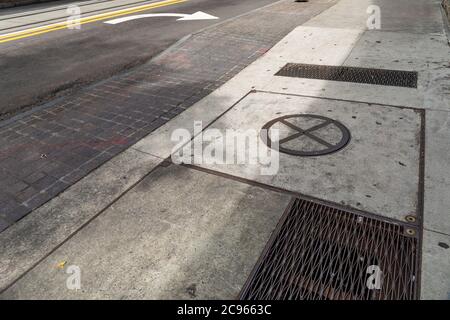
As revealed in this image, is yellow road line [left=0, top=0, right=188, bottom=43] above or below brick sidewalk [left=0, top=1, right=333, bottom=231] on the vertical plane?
above

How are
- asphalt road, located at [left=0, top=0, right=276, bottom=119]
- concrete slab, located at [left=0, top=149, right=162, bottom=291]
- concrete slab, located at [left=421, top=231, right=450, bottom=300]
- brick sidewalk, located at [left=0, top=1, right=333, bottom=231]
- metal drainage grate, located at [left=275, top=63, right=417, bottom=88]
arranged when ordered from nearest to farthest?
concrete slab, located at [left=421, top=231, right=450, bottom=300]
concrete slab, located at [left=0, top=149, right=162, bottom=291]
brick sidewalk, located at [left=0, top=1, right=333, bottom=231]
metal drainage grate, located at [left=275, top=63, right=417, bottom=88]
asphalt road, located at [left=0, top=0, right=276, bottom=119]

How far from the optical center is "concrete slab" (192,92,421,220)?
3.49 m

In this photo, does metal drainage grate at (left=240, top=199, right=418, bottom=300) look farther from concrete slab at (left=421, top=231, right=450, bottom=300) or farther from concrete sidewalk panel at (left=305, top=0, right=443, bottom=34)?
concrete sidewalk panel at (left=305, top=0, right=443, bottom=34)

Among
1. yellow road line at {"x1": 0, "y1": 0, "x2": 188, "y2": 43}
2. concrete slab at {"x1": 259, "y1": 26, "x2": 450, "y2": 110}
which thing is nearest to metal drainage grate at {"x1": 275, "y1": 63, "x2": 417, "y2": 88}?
concrete slab at {"x1": 259, "y1": 26, "x2": 450, "y2": 110}

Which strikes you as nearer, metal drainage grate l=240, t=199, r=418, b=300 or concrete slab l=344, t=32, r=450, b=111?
metal drainage grate l=240, t=199, r=418, b=300

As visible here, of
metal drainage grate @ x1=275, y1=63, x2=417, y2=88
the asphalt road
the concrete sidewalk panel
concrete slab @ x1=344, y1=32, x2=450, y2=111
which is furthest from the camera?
the concrete sidewalk panel

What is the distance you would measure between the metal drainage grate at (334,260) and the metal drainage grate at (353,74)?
12.5ft

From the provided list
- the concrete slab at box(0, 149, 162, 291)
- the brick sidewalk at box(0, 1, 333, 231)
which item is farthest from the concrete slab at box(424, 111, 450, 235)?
the brick sidewalk at box(0, 1, 333, 231)

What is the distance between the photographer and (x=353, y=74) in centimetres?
662

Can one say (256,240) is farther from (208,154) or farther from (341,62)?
(341,62)

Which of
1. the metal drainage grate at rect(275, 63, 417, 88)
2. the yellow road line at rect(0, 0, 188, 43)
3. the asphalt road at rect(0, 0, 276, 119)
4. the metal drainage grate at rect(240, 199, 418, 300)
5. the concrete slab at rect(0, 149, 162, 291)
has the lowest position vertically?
the metal drainage grate at rect(240, 199, 418, 300)

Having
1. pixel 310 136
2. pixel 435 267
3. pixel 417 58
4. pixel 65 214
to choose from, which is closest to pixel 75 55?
pixel 65 214

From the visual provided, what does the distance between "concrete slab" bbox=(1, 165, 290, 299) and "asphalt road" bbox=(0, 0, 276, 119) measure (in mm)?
3610
